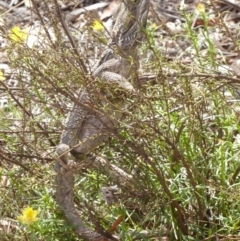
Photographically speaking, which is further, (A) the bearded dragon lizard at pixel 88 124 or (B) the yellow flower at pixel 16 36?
(A) the bearded dragon lizard at pixel 88 124

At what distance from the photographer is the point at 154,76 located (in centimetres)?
359

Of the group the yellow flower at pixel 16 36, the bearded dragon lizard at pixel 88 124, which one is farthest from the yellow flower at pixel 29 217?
the yellow flower at pixel 16 36

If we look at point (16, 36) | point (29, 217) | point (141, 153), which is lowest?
point (29, 217)

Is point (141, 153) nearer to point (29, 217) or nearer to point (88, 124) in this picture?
point (88, 124)

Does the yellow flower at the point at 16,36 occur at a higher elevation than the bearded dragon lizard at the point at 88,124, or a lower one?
higher

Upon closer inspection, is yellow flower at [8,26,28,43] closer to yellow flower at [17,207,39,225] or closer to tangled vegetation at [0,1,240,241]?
tangled vegetation at [0,1,240,241]

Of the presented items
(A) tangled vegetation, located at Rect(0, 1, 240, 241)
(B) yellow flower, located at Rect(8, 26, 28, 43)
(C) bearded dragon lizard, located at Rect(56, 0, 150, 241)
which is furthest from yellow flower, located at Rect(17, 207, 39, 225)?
(B) yellow flower, located at Rect(8, 26, 28, 43)

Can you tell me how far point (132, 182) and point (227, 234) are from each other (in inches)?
23.0

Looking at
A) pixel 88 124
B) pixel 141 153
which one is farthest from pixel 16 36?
pixel 141 153

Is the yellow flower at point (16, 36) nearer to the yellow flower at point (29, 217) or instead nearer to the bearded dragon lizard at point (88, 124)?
the bearded dragon lizard at point (88, 124)

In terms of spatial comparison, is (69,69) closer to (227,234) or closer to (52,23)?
(52,23)

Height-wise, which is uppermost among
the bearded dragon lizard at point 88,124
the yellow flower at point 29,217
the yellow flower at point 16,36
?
the yellow flower at point 16,36

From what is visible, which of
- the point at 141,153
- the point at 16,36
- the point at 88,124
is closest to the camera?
the point at 16,36

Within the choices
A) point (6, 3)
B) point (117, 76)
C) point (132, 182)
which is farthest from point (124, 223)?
point (6, 3)
